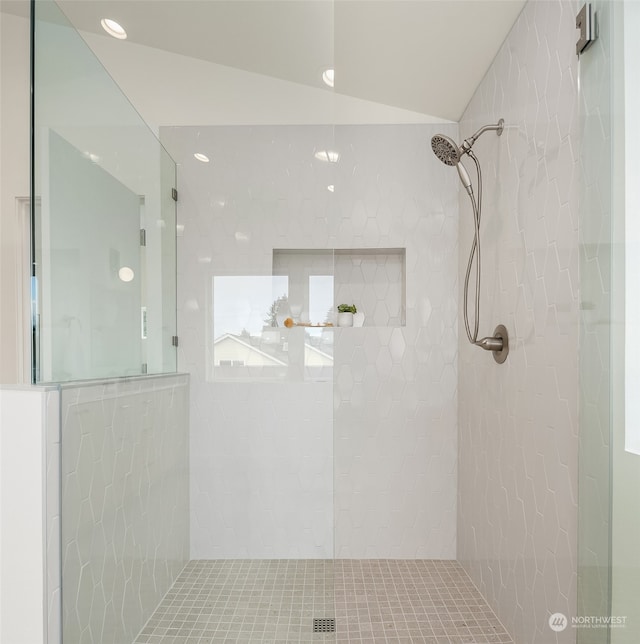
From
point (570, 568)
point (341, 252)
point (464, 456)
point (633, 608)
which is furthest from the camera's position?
point (341, 252)

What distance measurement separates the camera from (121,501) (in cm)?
123

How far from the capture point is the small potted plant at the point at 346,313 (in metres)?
2.05

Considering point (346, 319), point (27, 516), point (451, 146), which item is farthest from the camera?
point (346, 319)

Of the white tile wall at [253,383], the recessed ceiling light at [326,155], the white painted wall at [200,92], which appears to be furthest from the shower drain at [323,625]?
the white painted wall at [200,92]

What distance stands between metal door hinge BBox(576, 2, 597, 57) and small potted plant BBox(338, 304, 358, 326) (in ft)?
3.90

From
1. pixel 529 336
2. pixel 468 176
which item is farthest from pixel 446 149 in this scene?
Result: pixel 529 336

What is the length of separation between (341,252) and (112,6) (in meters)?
1.38

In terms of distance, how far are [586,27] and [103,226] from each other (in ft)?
4.23

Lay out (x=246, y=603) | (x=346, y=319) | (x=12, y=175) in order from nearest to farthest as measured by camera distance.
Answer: (x=246, y=603)
(x=12, y=175)
(x=346, y=319)

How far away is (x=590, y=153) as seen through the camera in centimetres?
121

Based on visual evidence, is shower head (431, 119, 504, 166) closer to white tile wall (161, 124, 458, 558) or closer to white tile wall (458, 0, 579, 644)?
white tile wall (458, 0, 579, 644)

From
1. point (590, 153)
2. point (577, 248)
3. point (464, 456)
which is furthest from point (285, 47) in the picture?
point (464, 456)

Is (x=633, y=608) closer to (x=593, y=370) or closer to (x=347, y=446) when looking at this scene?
(x=593, y=370)

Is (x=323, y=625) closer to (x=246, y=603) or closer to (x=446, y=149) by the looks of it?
(x=246, y=603)
